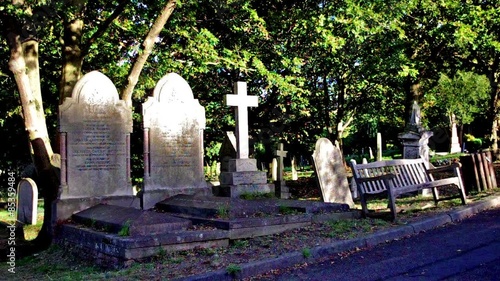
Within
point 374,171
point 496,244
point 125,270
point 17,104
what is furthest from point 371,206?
point 17,104

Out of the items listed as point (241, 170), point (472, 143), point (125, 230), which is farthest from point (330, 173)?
point (472, 143)

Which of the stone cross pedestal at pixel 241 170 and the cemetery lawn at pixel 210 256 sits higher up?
the stone cross pedestal at pixel 241 170

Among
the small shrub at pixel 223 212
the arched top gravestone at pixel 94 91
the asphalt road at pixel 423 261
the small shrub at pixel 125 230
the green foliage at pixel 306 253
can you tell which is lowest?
the asphalt road at pixel 423 261

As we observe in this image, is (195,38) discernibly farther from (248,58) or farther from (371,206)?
(371,206)

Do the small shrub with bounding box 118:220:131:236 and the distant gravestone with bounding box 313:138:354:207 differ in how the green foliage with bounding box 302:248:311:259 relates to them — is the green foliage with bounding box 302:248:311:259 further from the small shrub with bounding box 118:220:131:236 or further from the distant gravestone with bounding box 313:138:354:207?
the distant gravestone with bounding box 313:138:354:207

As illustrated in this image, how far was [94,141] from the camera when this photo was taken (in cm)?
978

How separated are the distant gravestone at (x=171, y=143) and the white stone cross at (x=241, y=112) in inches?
47.1

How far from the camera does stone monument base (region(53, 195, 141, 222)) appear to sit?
364 inches

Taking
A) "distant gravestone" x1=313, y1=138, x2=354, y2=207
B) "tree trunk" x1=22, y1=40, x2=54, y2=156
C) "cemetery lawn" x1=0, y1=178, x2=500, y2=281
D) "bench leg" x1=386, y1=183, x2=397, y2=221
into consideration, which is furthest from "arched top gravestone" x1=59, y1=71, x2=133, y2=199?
"bench leg" x1=386, y1=183, x2=397, y2=221

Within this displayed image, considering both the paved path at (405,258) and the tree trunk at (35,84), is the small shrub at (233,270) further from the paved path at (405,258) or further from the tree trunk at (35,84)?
the tree trunk at (35,84)

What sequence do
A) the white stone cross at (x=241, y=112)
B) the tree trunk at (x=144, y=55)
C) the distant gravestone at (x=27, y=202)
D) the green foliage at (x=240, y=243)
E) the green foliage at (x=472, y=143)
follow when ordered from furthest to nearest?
the green foliage at (x=472, y=143) < the distant gravestone at (x=27, y=202) < the white stone cross at (x=241, y=112) < the tree trunk at (x=144, y=55) < the green foliage at (x=240, y=243)

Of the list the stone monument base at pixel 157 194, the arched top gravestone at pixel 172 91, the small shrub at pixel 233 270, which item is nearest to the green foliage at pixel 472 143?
the arched top gravestone at pixel 172 91

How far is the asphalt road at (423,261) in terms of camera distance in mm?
5387

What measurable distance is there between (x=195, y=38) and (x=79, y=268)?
8.20 m
